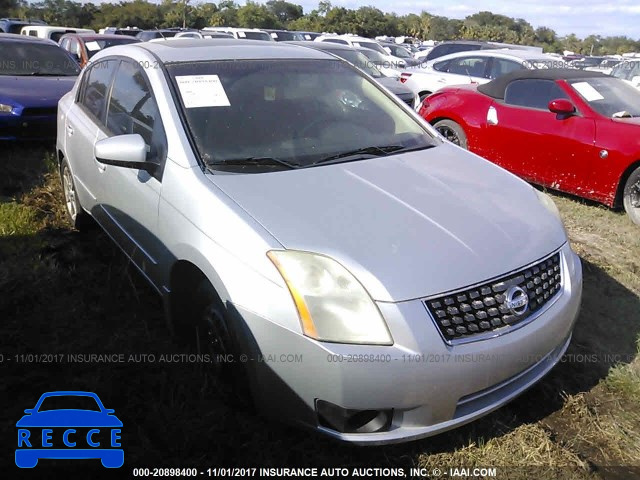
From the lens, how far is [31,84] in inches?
270

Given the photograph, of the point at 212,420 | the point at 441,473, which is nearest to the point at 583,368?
the point at 441,473

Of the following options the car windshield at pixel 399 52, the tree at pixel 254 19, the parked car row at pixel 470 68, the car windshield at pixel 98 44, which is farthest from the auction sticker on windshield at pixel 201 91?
the tree at pixel 254 19

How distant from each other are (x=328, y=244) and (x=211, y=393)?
1.01 metres

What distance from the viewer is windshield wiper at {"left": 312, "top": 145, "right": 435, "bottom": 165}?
114 inches

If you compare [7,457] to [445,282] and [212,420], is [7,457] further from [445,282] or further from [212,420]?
[445,282]

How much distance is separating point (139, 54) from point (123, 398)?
202 cm

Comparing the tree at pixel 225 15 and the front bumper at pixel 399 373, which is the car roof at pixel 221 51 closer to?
the front bumper at pixel 399 373

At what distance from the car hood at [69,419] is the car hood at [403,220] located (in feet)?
3.66

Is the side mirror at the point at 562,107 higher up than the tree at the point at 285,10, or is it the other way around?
the tree at the point at 285,10

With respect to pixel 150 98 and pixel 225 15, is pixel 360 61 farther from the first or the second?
pixel 225 15

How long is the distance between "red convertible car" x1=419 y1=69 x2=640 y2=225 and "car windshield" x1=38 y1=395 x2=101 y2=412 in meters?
4.74

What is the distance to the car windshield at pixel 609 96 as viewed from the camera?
5422 millimetres

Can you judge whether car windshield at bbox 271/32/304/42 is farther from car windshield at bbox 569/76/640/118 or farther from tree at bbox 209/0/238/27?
tree at bbox 209/0/238/27

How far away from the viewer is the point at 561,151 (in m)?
5.46
